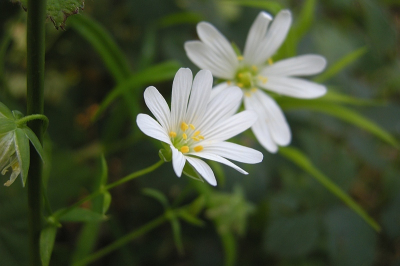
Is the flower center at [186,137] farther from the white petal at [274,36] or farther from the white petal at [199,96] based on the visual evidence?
the white petal at [274,36]

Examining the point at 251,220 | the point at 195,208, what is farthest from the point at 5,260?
the point at 251,220

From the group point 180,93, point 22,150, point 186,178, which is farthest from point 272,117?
point 22,150

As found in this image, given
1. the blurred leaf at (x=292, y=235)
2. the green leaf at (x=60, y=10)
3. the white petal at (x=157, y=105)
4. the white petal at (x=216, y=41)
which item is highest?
the green leaf at (x=60, y=10)

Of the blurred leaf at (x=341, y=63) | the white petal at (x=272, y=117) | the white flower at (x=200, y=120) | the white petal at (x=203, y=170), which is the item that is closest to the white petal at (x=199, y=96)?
the white flower at (x=200, y=120)

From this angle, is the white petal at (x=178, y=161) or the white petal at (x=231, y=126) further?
the white petal at (x=231, y=126)

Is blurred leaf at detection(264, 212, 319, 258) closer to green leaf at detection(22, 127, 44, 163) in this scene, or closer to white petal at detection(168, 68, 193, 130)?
white petal at detection(168, 68, 193, 130)

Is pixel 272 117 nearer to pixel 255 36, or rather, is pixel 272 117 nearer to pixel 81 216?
pixel 255 36
